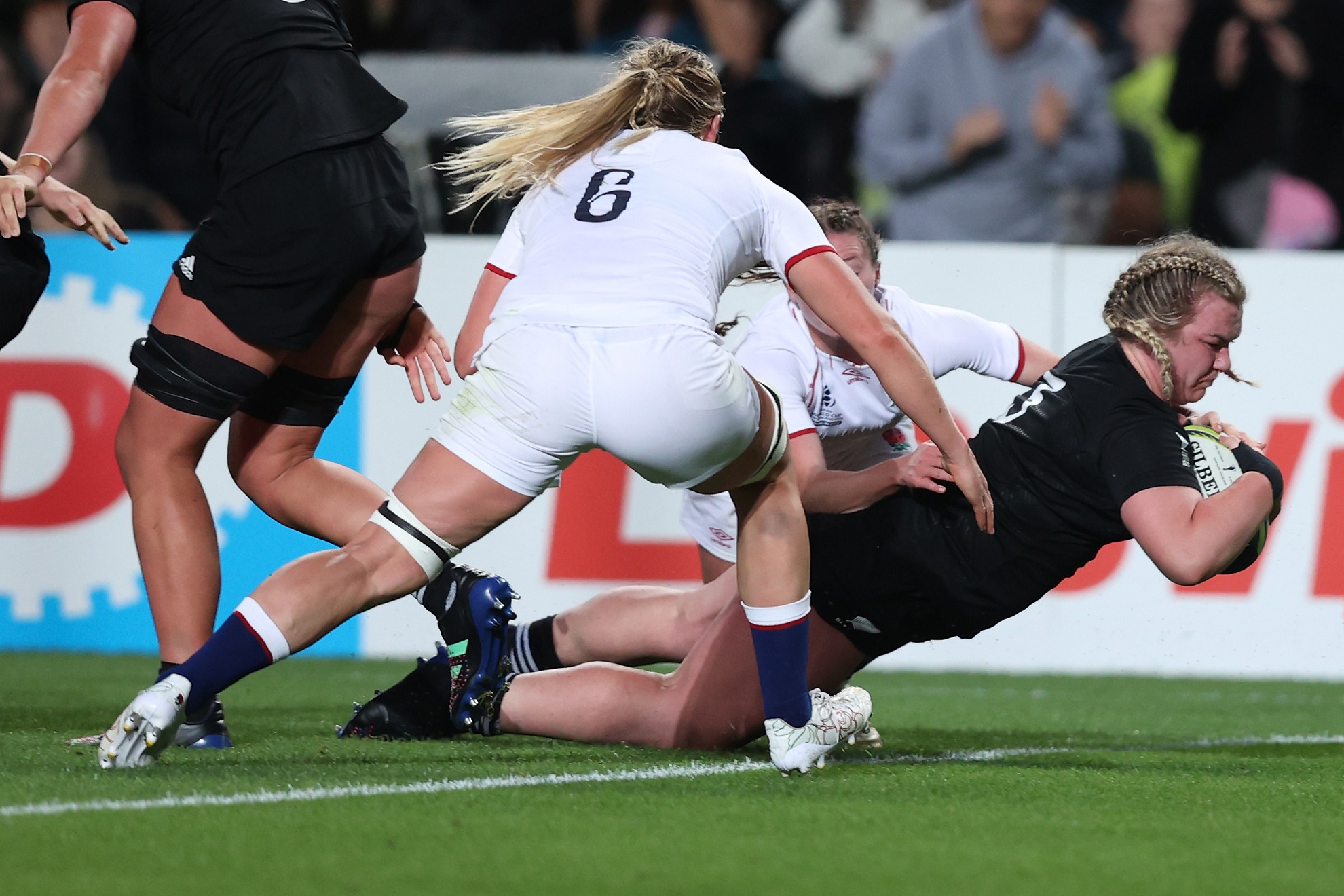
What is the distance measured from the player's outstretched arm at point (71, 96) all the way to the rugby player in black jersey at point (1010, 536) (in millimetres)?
1167

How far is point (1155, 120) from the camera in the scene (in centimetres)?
834

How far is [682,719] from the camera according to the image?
3.84 m

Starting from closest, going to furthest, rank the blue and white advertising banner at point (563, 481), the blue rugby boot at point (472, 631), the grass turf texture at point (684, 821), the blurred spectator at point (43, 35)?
the grass turf texture at point (684, 821), the blue rugby boot at point (472, 631), the blue and white advertising banner at point (563, 481), the blurred spectator at point (43, 35)

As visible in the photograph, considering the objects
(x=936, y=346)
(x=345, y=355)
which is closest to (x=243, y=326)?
(x=345, y=355)

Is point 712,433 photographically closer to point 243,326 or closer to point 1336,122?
point 243,326

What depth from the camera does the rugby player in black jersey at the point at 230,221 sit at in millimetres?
3645

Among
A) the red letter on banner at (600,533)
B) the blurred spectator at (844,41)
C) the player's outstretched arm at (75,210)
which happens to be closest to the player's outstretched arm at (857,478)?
the player's outstretched arm at (75,210)

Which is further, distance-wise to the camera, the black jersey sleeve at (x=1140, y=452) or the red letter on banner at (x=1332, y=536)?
the red letter on banner at (x=1332, y=536)

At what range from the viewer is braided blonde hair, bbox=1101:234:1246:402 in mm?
3496

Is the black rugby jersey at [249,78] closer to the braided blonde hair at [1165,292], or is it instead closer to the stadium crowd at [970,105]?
the braided blonde hair at [1165,292]

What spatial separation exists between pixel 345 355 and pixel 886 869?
6.58 feet

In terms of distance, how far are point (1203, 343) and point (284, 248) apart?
6.22 ft

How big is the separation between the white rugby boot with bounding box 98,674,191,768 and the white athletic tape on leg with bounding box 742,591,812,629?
3.52 feet

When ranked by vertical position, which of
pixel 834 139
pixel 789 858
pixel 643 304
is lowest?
pixel 789 858
